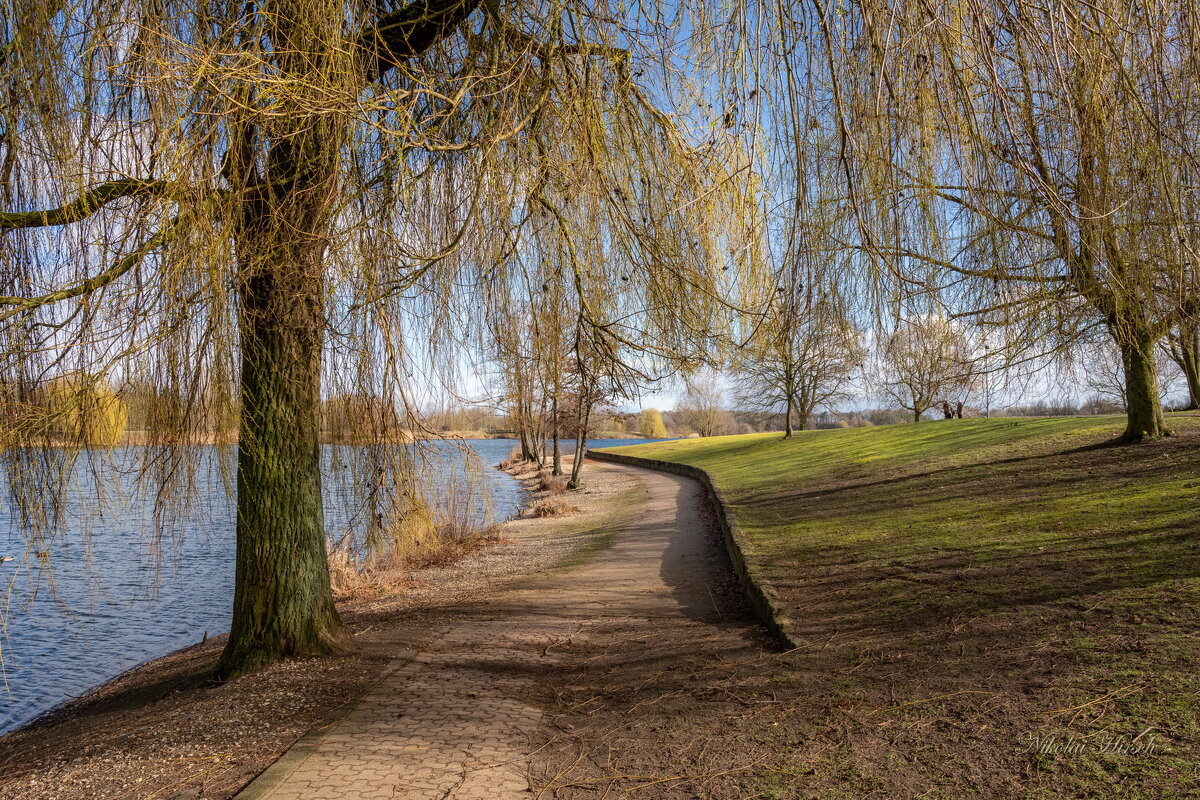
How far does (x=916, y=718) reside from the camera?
378 centimetres

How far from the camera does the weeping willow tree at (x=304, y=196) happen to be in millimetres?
3545

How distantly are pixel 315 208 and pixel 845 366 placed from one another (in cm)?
289

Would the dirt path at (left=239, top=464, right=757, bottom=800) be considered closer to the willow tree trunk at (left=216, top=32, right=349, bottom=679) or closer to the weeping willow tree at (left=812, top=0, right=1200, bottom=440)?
the willow tree trunk at (left=216, top=32, right=349, bottom=679)

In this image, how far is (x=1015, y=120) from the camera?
2.79 m

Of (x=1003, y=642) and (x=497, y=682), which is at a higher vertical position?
(x=1003, y=642)

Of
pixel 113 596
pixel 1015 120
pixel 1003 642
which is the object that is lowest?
pixel 113 596

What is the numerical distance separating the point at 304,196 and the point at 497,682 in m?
3.59

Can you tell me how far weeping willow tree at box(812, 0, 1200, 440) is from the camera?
7.93 feet

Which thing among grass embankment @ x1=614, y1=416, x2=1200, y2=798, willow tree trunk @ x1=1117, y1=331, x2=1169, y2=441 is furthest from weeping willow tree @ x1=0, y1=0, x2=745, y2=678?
willow tree trunk @ x1=1117, y1=331, x2=1169, y2=441

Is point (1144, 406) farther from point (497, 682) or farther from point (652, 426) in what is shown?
point (652, 426)

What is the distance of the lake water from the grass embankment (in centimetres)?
288

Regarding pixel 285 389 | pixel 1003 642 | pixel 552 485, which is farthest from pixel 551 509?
pixel 1003 642

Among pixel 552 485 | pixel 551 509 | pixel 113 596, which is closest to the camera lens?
pixel 113 596

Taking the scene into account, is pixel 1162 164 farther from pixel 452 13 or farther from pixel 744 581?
pixel 744 581
